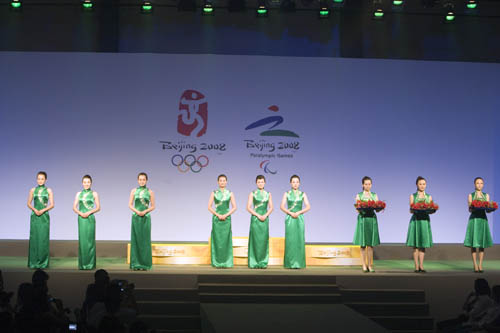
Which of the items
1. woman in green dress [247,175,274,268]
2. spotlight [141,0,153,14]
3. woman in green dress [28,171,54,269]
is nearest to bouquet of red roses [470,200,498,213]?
woman in green dress [247,175,274,268]

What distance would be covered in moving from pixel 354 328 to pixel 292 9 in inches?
317

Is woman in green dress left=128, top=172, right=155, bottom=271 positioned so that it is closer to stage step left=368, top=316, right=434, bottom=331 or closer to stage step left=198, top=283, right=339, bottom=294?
stage step left=198, top=283, right=339, bottom=294

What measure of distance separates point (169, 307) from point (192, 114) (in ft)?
15.1

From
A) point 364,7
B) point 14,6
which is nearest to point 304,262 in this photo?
point 364,7

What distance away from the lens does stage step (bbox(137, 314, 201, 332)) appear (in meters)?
8.54

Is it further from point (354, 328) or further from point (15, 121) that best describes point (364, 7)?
point (354, 328)

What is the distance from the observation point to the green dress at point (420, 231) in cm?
987

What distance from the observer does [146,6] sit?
1264cm

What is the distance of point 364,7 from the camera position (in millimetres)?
12961

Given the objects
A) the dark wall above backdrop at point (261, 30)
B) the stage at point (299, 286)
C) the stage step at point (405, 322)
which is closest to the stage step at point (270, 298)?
the stage at point (299, 286)

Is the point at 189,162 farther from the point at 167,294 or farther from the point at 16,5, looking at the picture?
A: the point at 16,5

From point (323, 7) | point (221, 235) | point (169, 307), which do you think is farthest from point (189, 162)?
point (169, 307)

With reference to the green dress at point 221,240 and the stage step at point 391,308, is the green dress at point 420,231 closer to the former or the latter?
the stage step at point 391,308

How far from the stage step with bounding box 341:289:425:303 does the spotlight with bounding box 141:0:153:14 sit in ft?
21.3
